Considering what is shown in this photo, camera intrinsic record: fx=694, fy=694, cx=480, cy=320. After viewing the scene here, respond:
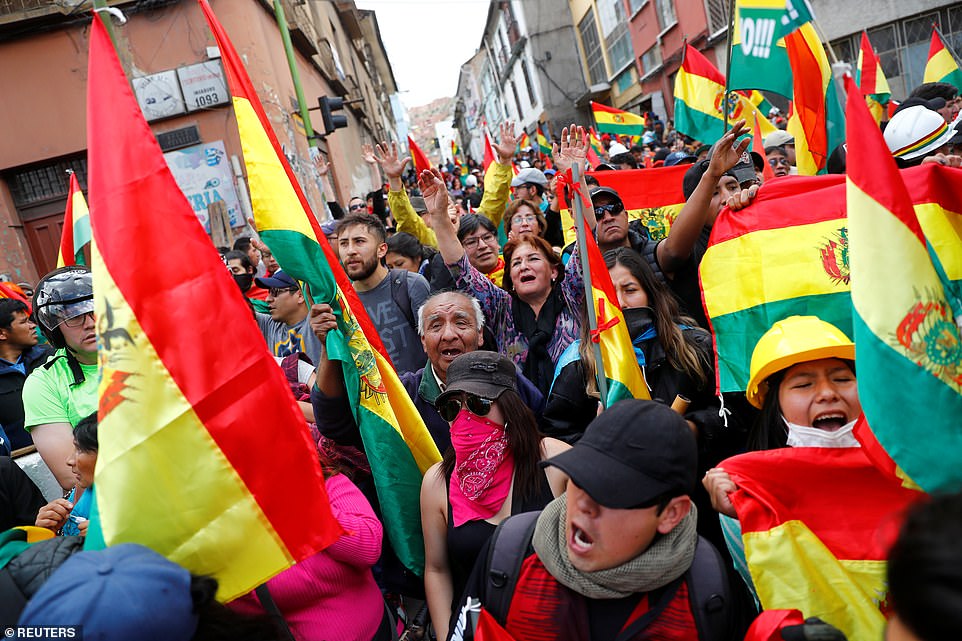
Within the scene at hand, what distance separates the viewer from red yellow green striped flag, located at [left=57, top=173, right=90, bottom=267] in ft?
13.9

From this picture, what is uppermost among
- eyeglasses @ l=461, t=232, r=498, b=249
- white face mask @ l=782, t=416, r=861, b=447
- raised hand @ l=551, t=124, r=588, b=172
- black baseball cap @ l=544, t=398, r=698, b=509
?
raised hand @ l=551, t=124, r=588, b=172

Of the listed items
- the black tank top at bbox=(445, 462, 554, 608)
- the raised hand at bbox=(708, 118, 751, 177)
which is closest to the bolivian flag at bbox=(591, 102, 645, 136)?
the raised hand at bbox=(708, 118, 751, 177)

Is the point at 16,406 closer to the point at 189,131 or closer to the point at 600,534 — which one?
the point at 600,534

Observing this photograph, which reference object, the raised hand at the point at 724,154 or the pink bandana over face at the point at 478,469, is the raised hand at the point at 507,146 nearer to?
the raised hand at the point at 724,154

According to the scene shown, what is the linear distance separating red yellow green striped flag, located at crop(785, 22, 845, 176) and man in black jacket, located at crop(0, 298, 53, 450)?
4657 millimetres

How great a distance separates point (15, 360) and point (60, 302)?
1.69 meters

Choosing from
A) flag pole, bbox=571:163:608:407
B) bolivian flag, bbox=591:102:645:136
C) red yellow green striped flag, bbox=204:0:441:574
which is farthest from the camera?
bolivian flag, bbox=591:102:645:136

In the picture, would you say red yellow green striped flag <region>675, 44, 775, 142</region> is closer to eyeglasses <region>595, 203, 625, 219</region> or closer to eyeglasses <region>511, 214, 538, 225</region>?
eyeglasses <region>511, 214, 538, 225</region>

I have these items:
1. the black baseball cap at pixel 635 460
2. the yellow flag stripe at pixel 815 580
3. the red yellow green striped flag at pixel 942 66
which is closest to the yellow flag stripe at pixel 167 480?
the black baseball cap at pixel 635 460

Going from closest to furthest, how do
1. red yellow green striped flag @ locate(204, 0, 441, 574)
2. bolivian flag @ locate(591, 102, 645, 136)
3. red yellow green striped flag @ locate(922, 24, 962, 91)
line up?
red yellow green striped flag @ locate(204, 0, 441, 574)
red yellow green striped flag @ locate(922, 24, 962, 91)
bolivian flag @ locate(591, 102, 645, 136)

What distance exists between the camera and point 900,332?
156 cm

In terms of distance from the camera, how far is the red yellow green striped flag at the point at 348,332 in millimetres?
2490

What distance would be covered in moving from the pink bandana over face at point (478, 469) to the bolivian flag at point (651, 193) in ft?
11.4

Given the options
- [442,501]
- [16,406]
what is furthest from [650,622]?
[16,406]
